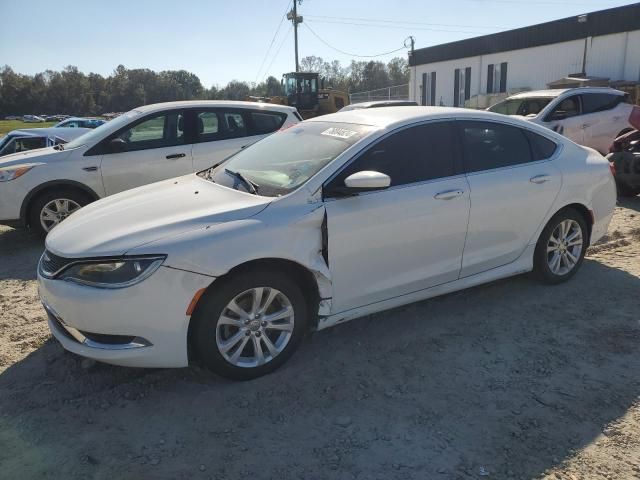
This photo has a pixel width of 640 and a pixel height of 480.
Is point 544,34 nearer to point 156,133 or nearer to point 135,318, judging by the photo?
point 156,133

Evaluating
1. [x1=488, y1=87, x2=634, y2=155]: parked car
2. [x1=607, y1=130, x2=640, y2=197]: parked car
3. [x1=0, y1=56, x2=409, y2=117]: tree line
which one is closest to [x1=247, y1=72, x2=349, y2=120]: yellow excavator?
[x1=488, y1=87, x2=634, y2=155]: parked car

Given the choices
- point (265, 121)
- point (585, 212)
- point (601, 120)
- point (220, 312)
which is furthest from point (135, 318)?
point (601, 120)

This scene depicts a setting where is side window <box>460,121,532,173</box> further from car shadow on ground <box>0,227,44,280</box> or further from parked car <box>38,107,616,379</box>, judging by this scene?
car shadow on ground <box>0,227,44,280</box>

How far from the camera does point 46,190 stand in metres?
6.52

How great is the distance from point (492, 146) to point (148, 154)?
4.49m

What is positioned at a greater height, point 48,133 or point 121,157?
point 48,133

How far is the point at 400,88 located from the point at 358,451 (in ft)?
152

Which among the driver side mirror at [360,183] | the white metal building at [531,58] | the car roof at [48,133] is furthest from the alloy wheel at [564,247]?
the white metal building at [531,58]

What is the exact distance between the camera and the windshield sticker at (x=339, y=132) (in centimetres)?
383

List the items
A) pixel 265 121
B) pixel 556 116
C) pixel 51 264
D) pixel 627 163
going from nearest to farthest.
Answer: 1. pixel 51 264
2. pixel 265 121
3. pixel 627 163
4. pixel 556 116

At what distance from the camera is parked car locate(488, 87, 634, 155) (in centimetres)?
1020

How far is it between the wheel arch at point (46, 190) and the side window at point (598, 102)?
9135 millimetres

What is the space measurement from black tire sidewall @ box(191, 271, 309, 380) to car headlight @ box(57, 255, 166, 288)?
0.35 m

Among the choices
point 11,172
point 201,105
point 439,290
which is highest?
point 201,105
